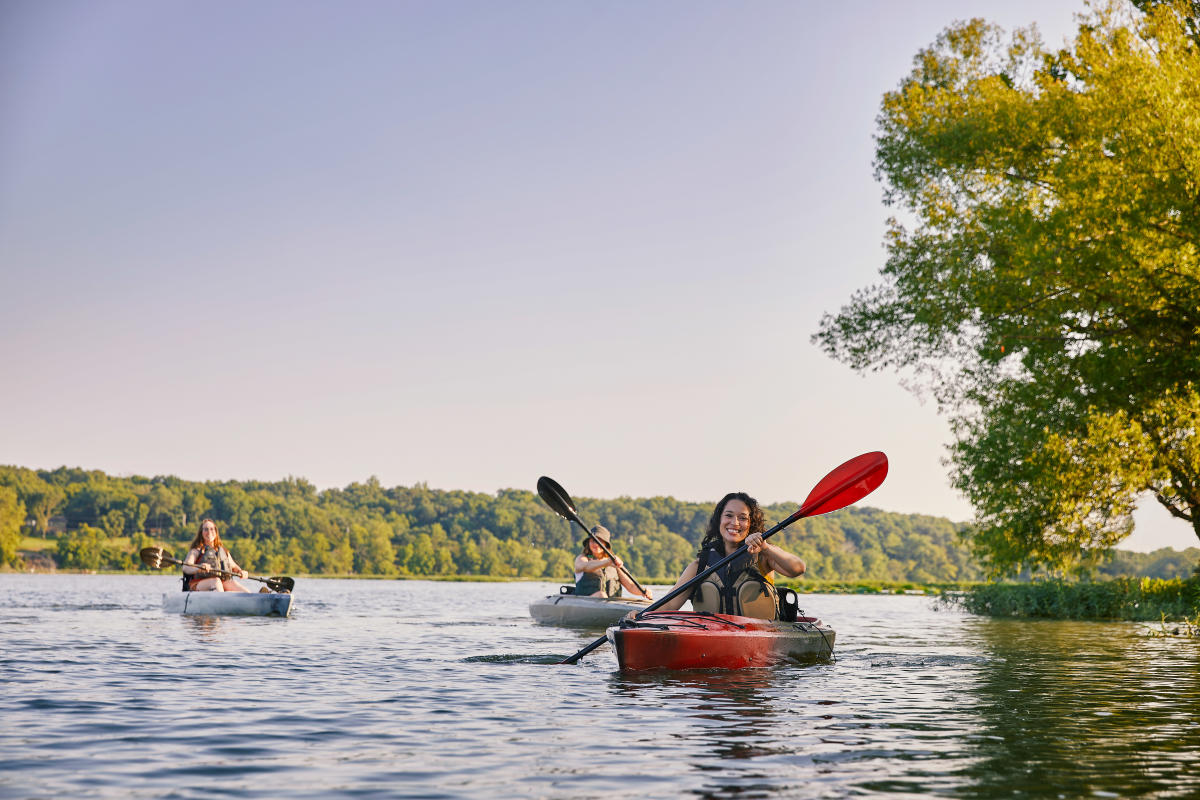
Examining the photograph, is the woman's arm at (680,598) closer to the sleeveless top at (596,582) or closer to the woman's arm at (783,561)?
the woman's arm at (783,561)

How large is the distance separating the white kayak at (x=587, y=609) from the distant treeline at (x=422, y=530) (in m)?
82.4

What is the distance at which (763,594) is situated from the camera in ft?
32.0

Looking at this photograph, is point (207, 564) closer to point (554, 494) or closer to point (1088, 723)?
point (554, 494)

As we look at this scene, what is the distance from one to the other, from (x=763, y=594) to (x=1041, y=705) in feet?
8.26

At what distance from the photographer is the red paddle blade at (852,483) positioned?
1013 cm

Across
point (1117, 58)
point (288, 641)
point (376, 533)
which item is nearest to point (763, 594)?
point (288, 641)

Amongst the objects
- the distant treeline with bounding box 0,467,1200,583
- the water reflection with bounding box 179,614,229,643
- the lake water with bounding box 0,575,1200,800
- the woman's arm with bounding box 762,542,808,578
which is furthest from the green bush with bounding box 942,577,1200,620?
the distant treeline with bounding box 0,467,1200,583

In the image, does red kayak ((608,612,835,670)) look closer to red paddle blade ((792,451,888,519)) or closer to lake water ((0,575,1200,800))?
lake water ((0,575,1200,800))

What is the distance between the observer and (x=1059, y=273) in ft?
Answer: 50.2

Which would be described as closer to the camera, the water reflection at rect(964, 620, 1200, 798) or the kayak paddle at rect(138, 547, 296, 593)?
the water reflection at rect(964, 620, 1200, 798)

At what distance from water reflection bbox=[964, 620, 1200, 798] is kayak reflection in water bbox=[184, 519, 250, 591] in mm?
11597

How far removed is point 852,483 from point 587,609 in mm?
7302

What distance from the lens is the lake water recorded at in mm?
4930

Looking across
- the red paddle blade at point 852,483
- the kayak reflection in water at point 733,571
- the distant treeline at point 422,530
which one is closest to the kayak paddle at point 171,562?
the kayak reflection in water at point 733,571
